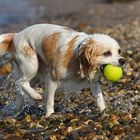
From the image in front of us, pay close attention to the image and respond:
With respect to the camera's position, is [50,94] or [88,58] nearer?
[88,58]

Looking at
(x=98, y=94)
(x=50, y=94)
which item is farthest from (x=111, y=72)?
(x=50, y=94)

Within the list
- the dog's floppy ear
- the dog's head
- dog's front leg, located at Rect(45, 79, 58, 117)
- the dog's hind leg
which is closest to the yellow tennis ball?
the dog's head

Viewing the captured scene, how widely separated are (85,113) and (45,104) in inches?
22.7

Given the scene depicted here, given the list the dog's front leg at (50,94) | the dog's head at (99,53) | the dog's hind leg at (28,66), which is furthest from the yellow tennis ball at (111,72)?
the dog's hind leg at (28,66)

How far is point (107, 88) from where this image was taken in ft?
31.9

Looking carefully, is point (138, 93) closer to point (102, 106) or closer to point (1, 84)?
point (102, 106)

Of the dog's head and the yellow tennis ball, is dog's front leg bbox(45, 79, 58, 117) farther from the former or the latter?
the yellow tennis ball

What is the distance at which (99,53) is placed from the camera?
731 cm

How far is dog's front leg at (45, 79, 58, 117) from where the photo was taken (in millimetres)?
7914

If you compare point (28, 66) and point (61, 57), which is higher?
point (61, 57)

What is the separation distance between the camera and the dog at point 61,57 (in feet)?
24.1

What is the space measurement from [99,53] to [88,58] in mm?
150

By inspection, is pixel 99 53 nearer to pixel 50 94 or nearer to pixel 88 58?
pixel 88 58

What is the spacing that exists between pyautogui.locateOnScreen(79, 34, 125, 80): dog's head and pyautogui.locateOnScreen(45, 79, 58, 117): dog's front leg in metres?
0.69
